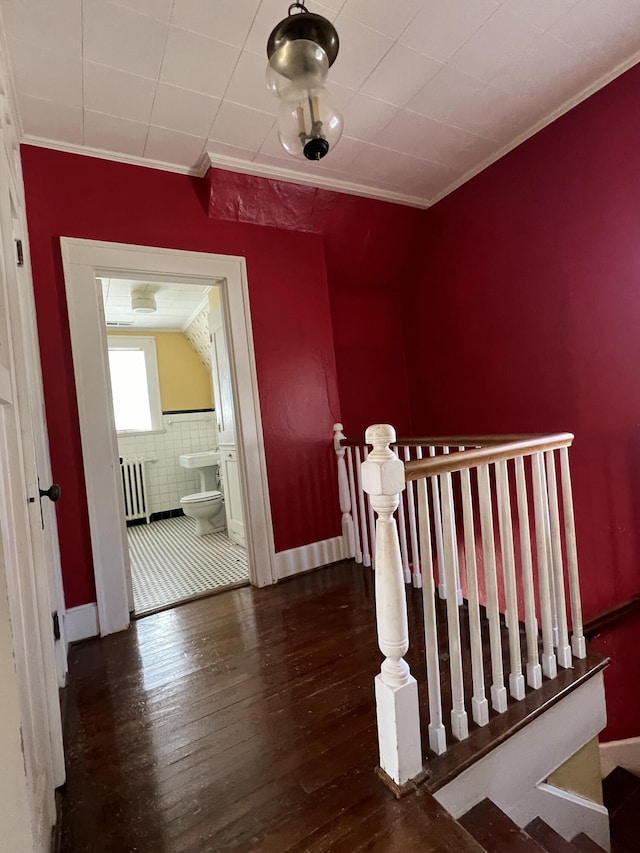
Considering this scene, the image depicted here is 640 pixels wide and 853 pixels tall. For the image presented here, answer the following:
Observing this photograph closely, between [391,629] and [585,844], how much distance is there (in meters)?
1.34

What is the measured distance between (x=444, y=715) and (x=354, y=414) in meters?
2.19

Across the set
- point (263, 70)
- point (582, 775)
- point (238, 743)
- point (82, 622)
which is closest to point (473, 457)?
point (238, 743)

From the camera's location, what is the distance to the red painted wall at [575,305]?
1978mm

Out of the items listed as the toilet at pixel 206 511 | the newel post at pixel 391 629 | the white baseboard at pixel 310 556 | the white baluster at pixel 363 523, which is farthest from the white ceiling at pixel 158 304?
the newel post at pixel 391 629

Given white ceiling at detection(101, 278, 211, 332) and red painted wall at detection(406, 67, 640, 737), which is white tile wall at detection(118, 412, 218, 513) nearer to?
white ceiling at detection(101, 278, 211, 332)

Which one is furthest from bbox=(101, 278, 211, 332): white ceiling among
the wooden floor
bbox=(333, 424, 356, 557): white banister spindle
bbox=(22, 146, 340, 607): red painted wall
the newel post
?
the newel post

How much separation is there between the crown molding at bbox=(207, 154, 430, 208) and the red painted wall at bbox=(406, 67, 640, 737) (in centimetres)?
34

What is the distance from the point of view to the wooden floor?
1.02 metres

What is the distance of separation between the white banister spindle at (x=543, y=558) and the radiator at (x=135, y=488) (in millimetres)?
4307

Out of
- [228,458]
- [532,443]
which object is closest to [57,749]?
[532,443]

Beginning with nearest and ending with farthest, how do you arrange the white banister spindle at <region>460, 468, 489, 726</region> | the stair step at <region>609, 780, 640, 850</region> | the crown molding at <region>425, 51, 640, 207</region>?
the white banister spindle at <region>460, 468, 489, 726</region>
the crown molding at <region>425, 51, 640, 207</region>
the stair step at <region>609, 780, 640, 850</region>

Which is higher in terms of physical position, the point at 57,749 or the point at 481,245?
the point at 481,245

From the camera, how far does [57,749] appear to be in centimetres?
116

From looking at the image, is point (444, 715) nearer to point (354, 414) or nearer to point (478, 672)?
point (478, 672)
